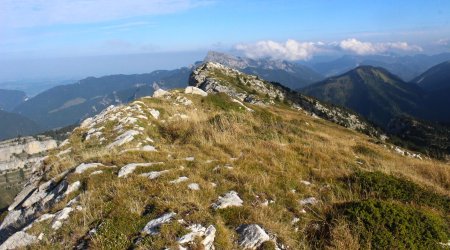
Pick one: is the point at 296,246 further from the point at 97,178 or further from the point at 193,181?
the point at 97,178

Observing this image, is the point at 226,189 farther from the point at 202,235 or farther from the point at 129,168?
the point at 129,168

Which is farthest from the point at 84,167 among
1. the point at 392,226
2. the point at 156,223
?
the point at 392,226

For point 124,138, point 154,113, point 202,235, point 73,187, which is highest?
point 202,235

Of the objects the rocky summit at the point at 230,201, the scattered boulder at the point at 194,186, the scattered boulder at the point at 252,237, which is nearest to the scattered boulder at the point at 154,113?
the rocky summit at the point at 230,201

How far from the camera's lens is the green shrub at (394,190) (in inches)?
391

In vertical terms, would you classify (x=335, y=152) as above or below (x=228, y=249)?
below

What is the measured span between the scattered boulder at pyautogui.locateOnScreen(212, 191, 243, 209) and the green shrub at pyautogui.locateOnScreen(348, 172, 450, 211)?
3747mm

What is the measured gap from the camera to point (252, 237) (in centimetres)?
747

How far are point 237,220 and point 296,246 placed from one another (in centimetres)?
139

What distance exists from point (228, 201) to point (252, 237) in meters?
1.63

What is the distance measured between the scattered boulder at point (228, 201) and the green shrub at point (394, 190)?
3.75m

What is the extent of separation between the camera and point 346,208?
854 centimetres

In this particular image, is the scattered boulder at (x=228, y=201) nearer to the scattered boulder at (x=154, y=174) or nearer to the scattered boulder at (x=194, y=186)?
the scattered boulder at (x=194, y=186)

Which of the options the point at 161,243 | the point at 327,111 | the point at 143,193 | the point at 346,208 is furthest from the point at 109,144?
the point at 327,111
